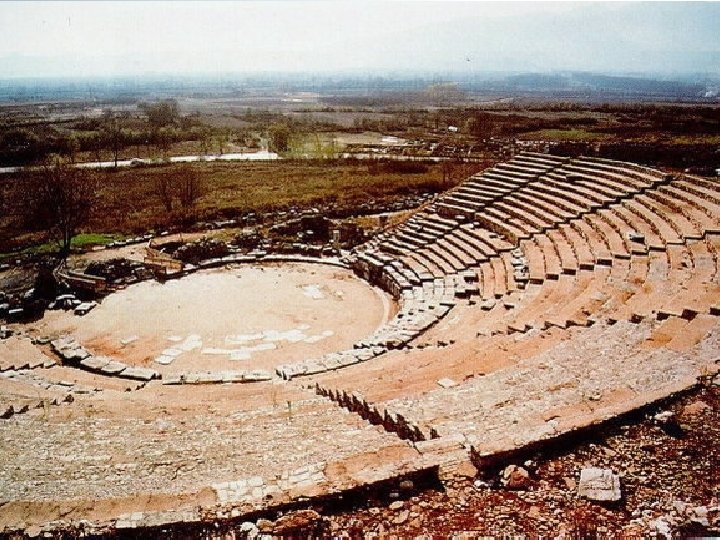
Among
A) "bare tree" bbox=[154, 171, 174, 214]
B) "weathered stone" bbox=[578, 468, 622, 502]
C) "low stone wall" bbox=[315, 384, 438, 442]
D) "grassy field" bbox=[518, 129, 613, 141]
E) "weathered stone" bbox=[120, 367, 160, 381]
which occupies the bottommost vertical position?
"weathered stone" bbox=[120, 367, 160, 381]

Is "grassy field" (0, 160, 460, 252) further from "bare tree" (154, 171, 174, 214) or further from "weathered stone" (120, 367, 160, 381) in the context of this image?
"weathered stone" (120, 367, 160, 381)

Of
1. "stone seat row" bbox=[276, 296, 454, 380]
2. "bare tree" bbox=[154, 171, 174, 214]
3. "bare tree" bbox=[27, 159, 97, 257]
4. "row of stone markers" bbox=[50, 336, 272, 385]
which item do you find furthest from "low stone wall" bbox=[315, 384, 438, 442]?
"bare tree" bbox=[154, 171, 174, 214]

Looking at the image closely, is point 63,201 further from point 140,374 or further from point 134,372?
point 140,374

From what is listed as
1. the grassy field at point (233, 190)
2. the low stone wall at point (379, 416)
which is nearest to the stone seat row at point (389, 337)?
the low stone wall at point (379, 416)

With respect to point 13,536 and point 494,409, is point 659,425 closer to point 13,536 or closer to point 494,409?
point 494,409

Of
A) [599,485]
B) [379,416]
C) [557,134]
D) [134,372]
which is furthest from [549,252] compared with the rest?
[557,134]

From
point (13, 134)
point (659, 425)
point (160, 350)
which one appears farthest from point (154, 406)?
point (13, 134)

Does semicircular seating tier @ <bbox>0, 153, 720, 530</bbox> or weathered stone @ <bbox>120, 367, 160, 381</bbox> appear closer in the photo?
semicircular seating tier @ <bbox>0, 153, 720, 530</bbox>
